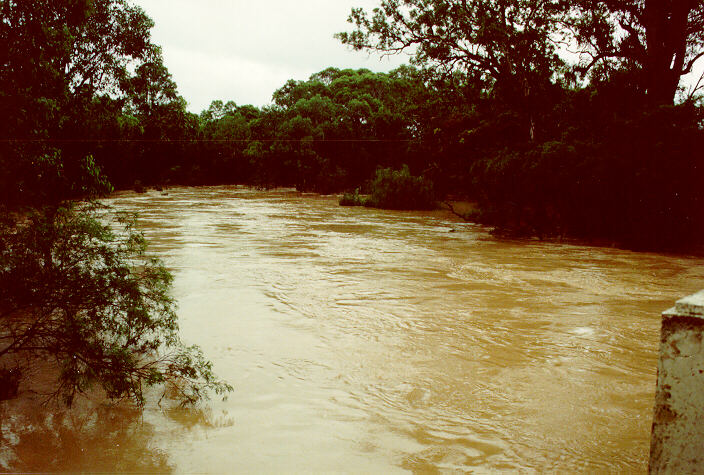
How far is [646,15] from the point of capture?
62.6ft

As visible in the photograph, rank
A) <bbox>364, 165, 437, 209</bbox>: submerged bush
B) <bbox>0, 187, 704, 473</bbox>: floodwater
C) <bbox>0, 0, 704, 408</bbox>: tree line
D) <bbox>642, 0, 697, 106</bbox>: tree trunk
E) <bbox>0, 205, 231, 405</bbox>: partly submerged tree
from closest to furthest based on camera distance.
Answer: <bbox>0, 187, 704, 473</bbox>: floodwater, <bbox>0, 205, 231, 405</bbox>: partly submerged tree, <bbox>0, 0, 704, 408</bbox>: tree line, <bbox>642, 0, 697, 106</bbox>: tree trunk, <bbox>364, 165, 437, 209</bbox>: submerged bush

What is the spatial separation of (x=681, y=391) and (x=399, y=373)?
173 inches

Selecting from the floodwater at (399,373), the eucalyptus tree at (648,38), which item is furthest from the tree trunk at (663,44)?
the floodwater at (399,373)

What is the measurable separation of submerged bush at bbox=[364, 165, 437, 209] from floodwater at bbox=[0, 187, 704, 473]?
1749 centimetres

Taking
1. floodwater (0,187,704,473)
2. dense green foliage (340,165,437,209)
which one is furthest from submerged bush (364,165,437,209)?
floodwater (0,187,704,473)

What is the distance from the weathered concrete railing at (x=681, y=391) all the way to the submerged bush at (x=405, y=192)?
1169 inches

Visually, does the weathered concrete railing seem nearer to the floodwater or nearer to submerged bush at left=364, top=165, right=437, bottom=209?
the floodwater

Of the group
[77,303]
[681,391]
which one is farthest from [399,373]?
[681,391]

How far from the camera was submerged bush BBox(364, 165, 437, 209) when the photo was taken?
3195cm

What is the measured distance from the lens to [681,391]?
2.39 meters

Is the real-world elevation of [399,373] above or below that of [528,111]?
below

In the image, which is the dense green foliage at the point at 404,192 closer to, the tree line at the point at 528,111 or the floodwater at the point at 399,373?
the tree line at the point at 528,111

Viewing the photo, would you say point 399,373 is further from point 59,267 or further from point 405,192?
point 405,192

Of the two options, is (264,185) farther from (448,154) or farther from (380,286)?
(380,286)
